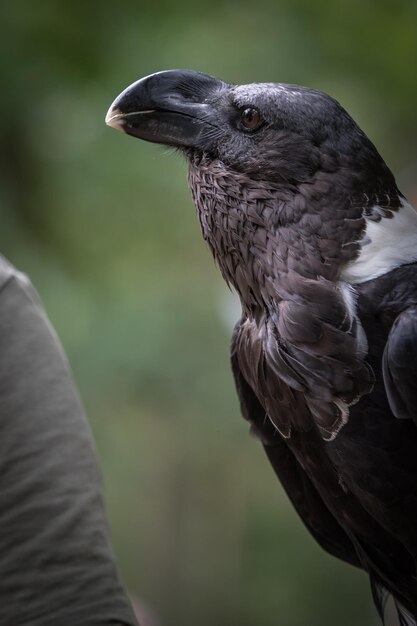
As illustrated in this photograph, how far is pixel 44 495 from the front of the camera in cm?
199

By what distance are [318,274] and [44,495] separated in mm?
782

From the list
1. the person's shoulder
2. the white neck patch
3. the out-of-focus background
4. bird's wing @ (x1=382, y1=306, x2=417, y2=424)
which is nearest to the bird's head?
the white neck patch

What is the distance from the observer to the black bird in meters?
1.72

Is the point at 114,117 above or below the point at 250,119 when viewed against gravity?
above

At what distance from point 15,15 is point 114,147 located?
1.86 feet

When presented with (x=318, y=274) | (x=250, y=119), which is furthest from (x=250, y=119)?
(x=318, y=274)

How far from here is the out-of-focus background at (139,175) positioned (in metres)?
3.08

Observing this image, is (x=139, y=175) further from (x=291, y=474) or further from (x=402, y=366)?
(x=402, y=366)

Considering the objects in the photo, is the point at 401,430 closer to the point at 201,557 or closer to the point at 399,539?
the point at 399,539

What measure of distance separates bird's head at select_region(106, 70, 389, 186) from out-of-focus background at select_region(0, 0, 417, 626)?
65 centimetres

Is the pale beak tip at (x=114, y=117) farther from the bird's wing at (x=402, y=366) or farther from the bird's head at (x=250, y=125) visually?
the bird's wing at (x=402, y=366)

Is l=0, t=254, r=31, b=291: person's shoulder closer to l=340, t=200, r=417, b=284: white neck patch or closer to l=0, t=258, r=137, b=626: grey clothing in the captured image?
l=0, t=258, r=137, b=626: grey clothing

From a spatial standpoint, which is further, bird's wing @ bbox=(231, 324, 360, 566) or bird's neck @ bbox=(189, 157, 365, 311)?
bird's wing @ bbox=(231, 324, 360, 566)

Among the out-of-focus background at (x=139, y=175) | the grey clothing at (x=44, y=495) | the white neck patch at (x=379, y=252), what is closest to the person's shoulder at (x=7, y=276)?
the grey clothing at (x=44, y=495)
